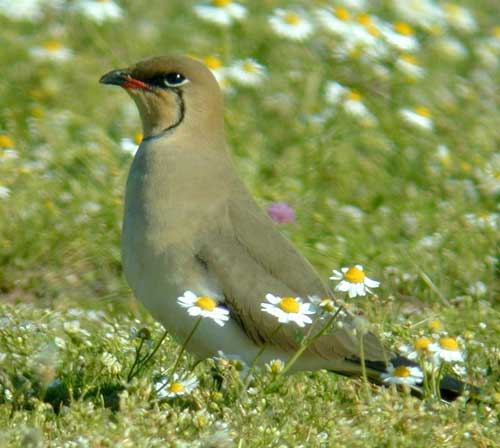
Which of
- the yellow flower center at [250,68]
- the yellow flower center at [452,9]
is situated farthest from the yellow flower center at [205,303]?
the yellow flower center at [452,9]

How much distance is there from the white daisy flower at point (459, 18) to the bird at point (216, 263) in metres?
5.63

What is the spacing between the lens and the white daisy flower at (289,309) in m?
4.80

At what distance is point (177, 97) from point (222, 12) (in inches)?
133

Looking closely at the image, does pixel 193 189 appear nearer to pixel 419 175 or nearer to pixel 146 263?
pixel 146 263

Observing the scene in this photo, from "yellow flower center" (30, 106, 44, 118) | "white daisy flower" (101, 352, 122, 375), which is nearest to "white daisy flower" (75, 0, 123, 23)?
"yellow flower center" (30, 106, 44, 118)

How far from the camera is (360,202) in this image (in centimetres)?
816

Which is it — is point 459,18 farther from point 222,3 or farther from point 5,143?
point 5,143

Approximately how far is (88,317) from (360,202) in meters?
2.40

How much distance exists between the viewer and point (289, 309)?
484cm

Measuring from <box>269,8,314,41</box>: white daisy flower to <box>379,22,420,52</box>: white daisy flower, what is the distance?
1.74 feet

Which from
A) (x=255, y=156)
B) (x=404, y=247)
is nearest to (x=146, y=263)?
(x=404, y=247)

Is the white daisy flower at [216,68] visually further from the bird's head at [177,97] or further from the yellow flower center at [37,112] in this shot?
the bird's head at [177,97]

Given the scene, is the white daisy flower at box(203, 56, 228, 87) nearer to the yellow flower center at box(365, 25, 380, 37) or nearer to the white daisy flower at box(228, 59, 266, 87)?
the white daisy flower at box(228, 59, 266, 87)

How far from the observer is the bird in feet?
17.1
